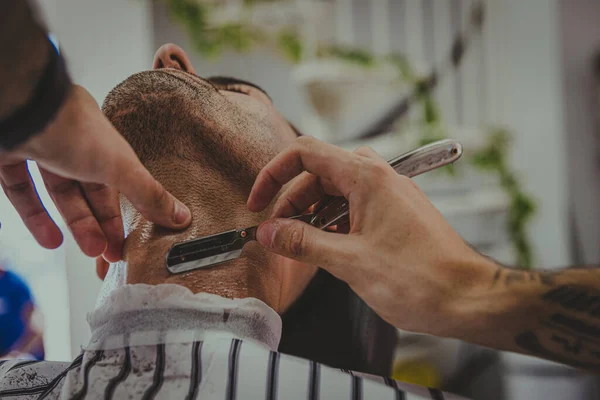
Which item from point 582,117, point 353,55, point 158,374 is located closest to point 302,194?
point 158,374

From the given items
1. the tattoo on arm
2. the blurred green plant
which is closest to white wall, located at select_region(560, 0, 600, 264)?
the blurred green plant

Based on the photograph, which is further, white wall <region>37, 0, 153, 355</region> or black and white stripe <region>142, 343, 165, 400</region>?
white wall <region>37, 0, 153, 355</region>

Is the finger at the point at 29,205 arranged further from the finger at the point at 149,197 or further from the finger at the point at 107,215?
the finger at the point at 149,197

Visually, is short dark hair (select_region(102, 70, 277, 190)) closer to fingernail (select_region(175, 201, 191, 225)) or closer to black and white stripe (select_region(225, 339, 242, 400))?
fingernail (select_region(175, 201, 191, 225))

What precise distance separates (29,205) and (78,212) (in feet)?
0.20

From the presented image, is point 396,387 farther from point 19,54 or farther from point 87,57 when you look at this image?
point 87,57

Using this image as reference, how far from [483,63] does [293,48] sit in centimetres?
125

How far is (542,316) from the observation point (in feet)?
1.93

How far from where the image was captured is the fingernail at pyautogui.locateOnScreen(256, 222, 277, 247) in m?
0.65

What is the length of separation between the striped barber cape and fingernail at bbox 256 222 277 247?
74 mm

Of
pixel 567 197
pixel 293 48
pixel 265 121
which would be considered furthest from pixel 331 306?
pixel 567 197

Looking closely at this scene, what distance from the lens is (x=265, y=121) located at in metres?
0.89

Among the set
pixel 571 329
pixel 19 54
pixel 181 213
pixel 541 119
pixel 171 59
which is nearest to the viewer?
pixel 19 54

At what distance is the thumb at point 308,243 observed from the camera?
23.8 inches
